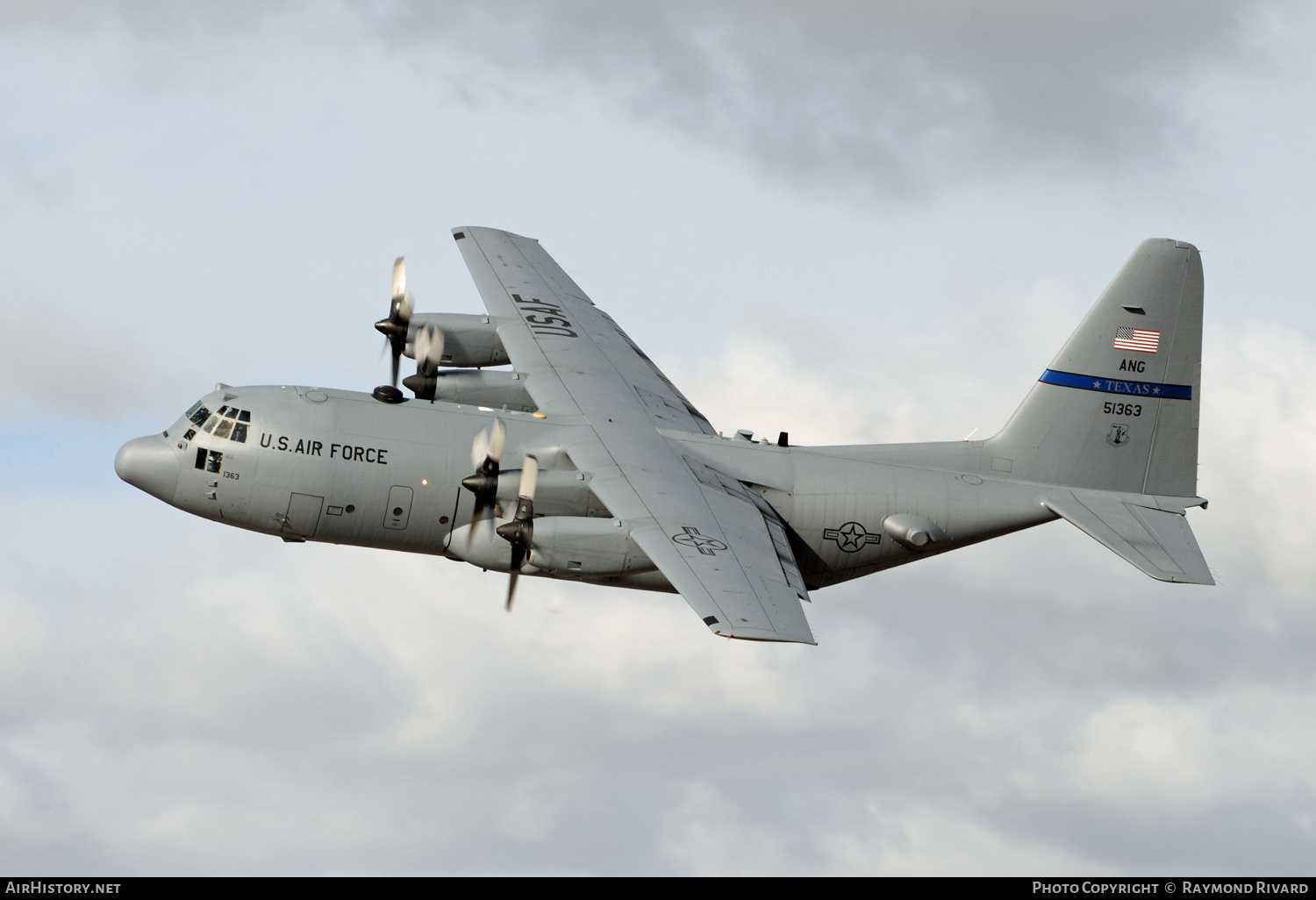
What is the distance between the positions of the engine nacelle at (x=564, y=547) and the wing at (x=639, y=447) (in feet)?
1.80

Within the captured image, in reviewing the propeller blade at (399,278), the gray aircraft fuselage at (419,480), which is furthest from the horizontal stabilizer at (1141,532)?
the propeller blade at (399,278)

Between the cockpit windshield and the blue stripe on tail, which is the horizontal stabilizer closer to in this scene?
the blue stripe on tail

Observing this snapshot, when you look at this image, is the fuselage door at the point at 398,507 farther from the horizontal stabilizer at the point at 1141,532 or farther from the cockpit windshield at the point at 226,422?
the horizontal stabilizer at the point at 1141,532

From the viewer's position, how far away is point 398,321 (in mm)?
37781

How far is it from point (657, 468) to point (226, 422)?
33.1ft

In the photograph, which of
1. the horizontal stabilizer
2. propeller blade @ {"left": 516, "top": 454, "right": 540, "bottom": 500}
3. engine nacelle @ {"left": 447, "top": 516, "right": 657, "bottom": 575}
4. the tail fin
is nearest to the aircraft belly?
the horizontal stabilizer

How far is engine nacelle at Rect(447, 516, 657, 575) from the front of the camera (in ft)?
94.8

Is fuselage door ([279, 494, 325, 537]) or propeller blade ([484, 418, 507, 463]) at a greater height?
propeller blade ([484, 418, 507, 463])

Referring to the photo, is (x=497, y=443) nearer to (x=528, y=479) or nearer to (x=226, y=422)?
(x=528, y=479)

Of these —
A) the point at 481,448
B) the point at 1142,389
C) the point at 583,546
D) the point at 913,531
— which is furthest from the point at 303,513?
the point at 1142,389

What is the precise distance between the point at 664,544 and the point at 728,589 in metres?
1.96

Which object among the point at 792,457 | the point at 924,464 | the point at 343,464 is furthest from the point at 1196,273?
the point at 343,464

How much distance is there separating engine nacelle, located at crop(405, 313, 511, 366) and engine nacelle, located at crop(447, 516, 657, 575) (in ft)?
30.9

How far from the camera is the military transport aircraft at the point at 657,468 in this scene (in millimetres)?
29594
